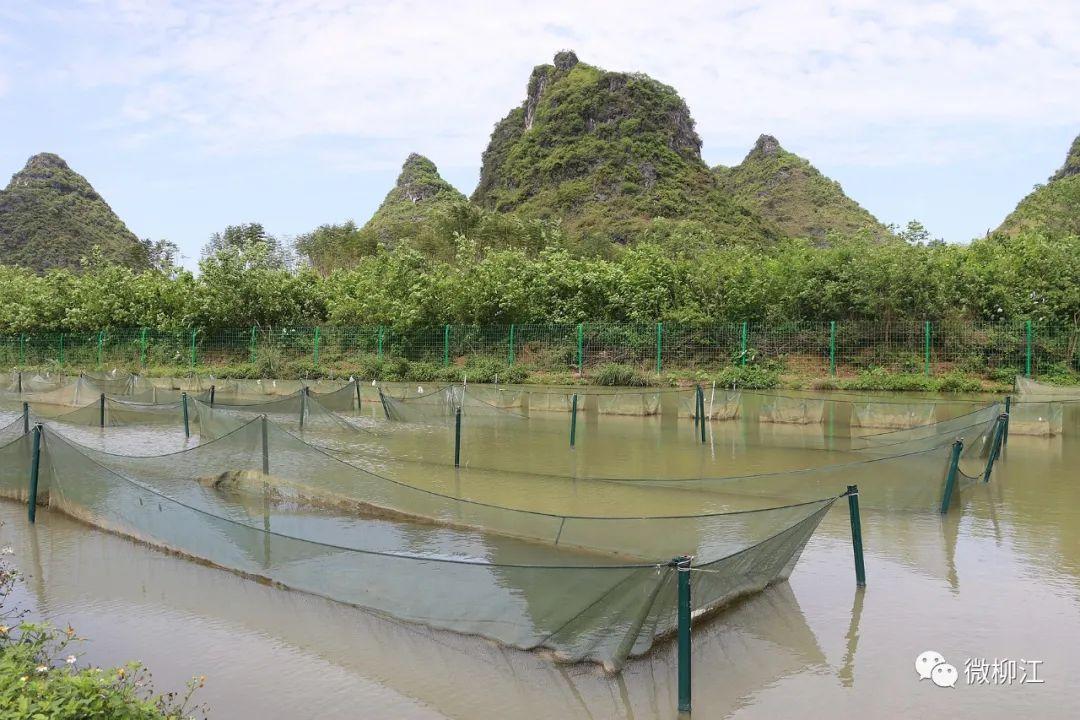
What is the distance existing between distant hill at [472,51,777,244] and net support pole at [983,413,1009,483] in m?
54.3

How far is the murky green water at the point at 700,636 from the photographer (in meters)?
4.94

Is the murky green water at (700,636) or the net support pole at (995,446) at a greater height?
the net support pole at (995,446)

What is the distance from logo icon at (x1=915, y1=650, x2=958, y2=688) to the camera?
5225mm

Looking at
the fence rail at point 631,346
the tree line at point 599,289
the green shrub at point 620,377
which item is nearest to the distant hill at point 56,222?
the tree line at point 599,289

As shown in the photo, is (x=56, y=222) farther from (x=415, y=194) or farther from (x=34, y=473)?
(x=34, y=473)

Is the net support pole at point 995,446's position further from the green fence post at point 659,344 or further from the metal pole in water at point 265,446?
the green fence post at point 659,344

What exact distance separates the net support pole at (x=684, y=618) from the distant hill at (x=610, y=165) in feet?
203

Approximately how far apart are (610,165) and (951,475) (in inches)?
2698

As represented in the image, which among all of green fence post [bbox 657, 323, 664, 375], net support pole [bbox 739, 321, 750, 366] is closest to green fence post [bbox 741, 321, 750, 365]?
net support pole [bbox 739, 321, 750, 366]

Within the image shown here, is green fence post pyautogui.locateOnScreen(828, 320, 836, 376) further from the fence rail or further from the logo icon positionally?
the logo icon

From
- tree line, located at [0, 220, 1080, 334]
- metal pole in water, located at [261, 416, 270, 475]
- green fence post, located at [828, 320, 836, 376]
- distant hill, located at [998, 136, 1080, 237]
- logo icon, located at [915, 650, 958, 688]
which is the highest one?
distant hill, located at [998, 136, 1080, 237]

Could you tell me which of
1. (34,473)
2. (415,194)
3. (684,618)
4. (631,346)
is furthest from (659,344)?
(415,194)

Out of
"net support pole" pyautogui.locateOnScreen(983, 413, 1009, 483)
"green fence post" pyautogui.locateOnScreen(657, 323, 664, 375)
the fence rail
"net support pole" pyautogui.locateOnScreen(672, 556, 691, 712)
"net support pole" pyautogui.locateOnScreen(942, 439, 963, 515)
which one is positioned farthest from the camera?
"green fence post" pyautogui.locateOnScreen(657, 323, 664, 375)

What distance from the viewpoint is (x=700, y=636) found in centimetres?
575
